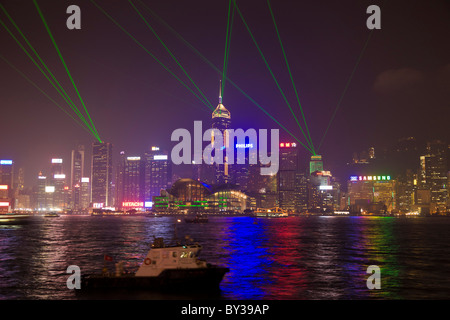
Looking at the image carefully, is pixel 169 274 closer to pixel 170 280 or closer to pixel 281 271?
pixel 170 280

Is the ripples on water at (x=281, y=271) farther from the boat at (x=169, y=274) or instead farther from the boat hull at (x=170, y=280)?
the boat at (x=169, y=274)

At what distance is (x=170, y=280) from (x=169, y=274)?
0.51m

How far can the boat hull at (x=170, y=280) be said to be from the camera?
3725 cm

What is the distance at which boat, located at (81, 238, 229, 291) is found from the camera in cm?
3734

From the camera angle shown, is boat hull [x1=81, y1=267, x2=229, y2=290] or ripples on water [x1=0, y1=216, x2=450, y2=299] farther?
ripples on water [x1=0, y1=216, x2=450, y2=299]

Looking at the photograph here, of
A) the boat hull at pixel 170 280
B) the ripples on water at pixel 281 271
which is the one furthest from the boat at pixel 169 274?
the ripples on water at pixel 281 271

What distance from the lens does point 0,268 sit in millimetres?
56281

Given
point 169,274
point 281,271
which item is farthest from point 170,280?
point 281,271

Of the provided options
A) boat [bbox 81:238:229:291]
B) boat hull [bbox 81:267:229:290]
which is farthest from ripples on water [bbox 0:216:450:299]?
boat [bbox 81:238:229:291]

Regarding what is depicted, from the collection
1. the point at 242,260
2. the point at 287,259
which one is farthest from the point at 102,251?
the point at 287,259

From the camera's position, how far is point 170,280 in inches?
1467

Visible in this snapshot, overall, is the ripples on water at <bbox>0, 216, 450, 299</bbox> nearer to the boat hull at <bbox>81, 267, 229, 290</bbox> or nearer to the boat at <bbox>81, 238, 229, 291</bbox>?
the boat hull at <bbox>81, 267, 229, 290</bbox>
